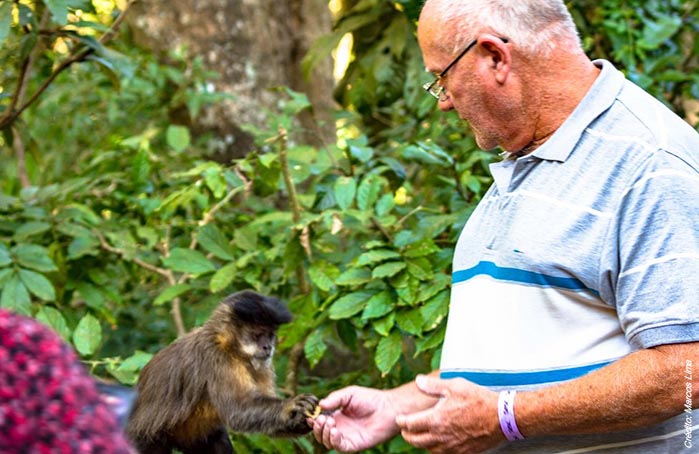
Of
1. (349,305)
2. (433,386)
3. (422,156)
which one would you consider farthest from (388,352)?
(433,386)

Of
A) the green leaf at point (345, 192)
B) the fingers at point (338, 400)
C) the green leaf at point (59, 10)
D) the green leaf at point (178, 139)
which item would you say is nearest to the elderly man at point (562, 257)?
the fingers at point (338, 400)

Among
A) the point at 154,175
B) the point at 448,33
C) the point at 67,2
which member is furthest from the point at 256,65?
the point at 448,33

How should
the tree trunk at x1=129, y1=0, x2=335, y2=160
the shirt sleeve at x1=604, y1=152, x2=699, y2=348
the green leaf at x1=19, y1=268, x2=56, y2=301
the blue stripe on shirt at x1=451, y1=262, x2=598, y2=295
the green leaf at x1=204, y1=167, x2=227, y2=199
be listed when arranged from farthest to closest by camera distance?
the tree trunk at x1=129, y1=0, x2=335, y2=160
the green leaf at x1=204, y1=167, x2=227, y2=199
the green leaf at x1=19, y1=268, x2=56, y2=301
the blue stripe on shirt at x1=451, y1=262, x2=598, y2=295
the shirt sleeve at x1=604, y1=152, x2=699, y2=348

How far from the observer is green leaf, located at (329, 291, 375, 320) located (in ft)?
9.89

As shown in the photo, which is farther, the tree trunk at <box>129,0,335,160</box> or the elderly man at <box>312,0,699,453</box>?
the tree trunk at <box>129,0,335,160</box>

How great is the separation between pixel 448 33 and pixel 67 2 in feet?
5.79

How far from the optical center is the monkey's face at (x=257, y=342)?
302 centimetres

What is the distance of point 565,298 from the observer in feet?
6.13

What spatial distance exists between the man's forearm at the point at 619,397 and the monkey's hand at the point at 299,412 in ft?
2.80

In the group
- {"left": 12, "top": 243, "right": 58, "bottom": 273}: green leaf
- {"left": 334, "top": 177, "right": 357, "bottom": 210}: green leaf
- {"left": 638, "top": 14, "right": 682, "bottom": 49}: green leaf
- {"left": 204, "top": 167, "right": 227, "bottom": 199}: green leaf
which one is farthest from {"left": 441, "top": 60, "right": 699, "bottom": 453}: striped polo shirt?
{"left": 638, "top": 14, "right": 682, "bottom": 49}: green leaf

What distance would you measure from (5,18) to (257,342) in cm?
140

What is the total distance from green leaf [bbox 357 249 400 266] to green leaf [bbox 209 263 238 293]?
57 cm

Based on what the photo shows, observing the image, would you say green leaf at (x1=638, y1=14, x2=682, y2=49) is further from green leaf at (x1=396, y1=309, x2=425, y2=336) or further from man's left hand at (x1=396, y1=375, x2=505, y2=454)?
man's left hand at (x1=396, y1=375, x2=505, y2=454)

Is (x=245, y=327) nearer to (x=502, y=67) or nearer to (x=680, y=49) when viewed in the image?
(x=502, y=67)
